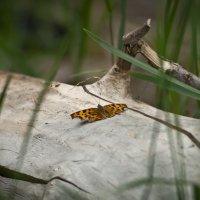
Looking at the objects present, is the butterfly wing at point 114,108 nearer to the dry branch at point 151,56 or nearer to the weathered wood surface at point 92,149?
the weathered wood surface at point 92,149

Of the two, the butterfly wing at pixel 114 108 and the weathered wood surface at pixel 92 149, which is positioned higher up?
the butterfly wing at pixel 114 108

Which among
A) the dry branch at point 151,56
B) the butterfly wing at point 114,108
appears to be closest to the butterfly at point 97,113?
the butterfly wing at point 114,108

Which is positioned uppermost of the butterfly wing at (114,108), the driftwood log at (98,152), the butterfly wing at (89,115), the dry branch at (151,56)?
the dry branch at (151,56)

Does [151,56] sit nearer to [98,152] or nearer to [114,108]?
[114,108]

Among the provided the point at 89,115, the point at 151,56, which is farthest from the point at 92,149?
the point at 151,56

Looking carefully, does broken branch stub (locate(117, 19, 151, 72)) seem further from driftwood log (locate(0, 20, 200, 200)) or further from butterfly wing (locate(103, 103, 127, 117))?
butterfly wing (locate(103, 103, 127, 117))

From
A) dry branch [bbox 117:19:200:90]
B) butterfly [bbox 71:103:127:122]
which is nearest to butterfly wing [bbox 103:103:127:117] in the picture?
butterfly [bbox 71:103:127:122]

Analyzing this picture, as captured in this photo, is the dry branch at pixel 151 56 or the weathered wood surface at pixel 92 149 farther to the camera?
the dry branch at pixel 151 56

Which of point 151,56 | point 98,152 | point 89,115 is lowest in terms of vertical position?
point 98,152
